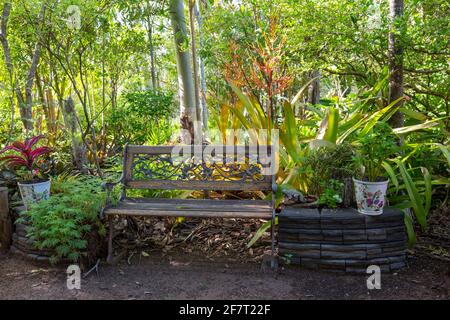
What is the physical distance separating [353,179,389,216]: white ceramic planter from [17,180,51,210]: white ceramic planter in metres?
2.37

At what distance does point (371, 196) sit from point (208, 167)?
4.07ft

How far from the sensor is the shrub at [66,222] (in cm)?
278

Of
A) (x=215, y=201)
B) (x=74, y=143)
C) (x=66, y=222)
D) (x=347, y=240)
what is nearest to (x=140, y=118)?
(x=74, y=143)

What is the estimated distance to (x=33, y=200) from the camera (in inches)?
128

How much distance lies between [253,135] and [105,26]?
1.88 m

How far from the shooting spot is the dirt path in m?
2.57

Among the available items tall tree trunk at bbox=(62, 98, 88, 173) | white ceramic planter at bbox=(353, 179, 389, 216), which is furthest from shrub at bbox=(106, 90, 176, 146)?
white ceramic planter at bbox=(353, 179, 389, 216)

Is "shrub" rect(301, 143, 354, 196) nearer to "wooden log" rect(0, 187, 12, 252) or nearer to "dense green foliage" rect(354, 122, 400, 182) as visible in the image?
"dense green foliage" rect(354, 122, 400, 182)

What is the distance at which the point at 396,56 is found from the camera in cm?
328

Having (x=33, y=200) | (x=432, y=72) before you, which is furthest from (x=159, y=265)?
(x=432, y=72)

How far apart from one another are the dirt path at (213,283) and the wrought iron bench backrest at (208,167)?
0.60 metres

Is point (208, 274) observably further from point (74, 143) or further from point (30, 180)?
point (74, 143)

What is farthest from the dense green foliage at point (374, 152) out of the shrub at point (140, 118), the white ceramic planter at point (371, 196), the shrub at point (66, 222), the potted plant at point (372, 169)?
the shrub at point (140, 118)

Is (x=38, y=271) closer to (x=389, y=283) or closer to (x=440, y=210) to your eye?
(x=389, y=283)
